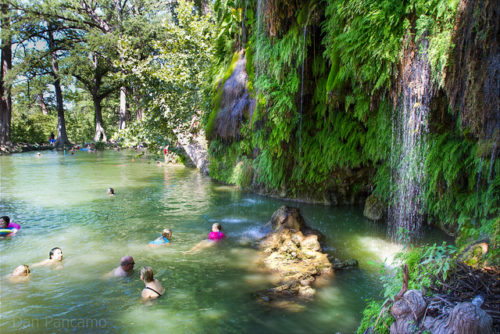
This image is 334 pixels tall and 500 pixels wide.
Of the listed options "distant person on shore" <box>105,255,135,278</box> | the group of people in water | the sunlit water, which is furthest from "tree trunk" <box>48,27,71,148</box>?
"distant person on shore" <box>105,255,135,278</box>

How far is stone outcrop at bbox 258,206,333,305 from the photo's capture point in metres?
5.38

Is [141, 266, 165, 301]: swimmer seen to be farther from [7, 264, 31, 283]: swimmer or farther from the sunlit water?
[7, 264, 31, 283]: swimmer

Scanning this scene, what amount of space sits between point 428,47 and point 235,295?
5506mm

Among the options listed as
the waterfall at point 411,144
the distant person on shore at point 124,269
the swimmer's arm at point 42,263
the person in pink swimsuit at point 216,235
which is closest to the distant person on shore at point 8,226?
the swimmer's arm at point 42,263

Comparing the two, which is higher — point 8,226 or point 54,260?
point 8,226

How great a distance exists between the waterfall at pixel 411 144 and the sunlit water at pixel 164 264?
88 centimetres

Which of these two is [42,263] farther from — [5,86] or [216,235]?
[5,86]

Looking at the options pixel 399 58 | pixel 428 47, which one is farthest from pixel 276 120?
pixel 428 47

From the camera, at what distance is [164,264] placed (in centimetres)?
674

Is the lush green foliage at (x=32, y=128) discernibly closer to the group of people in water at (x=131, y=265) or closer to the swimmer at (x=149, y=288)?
the group of people in water at (x=131, y=265)

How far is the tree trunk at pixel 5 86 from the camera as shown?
3189 cm

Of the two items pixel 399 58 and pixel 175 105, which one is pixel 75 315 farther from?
pixel 175 105

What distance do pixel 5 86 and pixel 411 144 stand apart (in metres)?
37.4

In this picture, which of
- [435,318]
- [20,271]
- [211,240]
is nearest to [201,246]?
[211,240]
